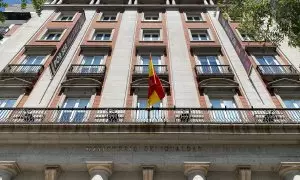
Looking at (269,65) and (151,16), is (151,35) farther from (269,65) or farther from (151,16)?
(269,65)

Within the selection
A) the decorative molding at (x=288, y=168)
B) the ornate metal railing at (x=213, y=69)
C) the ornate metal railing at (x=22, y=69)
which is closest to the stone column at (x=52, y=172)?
the ornate metal railing at (x=22, y=69)

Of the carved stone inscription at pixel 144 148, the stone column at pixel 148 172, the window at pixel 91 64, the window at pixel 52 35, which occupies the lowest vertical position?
the stone column at pixel 148 172

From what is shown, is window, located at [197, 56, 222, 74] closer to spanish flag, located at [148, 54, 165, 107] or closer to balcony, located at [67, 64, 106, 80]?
spanish flag, located at [148, 54, 165, 107]

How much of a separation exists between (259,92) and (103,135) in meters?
8.95

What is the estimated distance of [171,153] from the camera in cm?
1332

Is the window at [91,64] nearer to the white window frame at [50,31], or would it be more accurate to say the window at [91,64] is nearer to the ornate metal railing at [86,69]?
the ornate metal railing at [86,69]

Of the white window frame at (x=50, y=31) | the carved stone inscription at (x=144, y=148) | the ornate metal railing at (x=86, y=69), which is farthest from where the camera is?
the white window frame at (x=50, y=31)

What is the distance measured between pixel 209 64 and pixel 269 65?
3.69 meters

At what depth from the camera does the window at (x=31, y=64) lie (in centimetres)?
1975

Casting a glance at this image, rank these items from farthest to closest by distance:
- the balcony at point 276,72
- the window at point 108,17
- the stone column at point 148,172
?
the window at point 108,17 < the balcony at point 276,72 < the stone column at point 148,172

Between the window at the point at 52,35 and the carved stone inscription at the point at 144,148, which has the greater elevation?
the window at the point at 52,35

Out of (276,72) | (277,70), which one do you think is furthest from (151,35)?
(276,72)

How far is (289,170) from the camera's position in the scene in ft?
41.3

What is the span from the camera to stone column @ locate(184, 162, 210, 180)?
1251 cm
